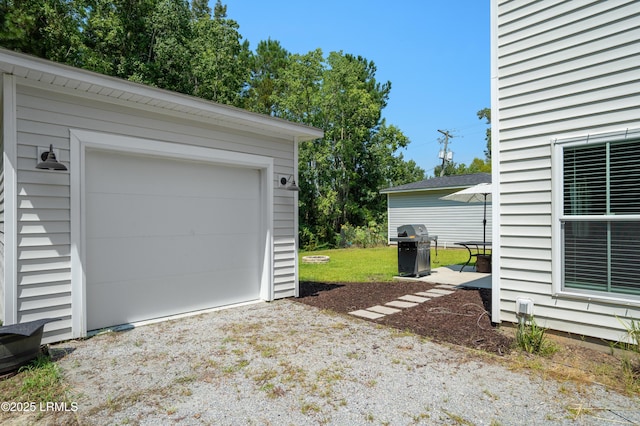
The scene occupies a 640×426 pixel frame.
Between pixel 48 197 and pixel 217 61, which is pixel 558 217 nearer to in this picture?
pixel 48 197

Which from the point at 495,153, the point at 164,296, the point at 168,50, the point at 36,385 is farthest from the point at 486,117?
the point at 36,385

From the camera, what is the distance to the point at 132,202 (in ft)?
14.3

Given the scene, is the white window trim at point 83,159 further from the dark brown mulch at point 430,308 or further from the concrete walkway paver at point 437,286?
the concrete walkway paver at point 437,286

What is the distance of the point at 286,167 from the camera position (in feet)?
19.0

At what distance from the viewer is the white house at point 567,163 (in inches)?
124

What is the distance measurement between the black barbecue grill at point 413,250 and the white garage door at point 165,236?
3.51 meters

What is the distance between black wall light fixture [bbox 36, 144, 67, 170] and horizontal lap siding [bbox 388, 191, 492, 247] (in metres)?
13.5

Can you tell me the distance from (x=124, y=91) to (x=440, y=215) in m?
13.4

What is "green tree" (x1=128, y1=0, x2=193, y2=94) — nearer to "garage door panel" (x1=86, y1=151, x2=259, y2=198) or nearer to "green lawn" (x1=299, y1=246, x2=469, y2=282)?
"green lawn" (x1=299, y1=246, x2=469, y2=282)

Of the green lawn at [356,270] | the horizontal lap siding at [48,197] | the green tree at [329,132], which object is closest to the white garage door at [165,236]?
the horizontal lap siding at [48,197]

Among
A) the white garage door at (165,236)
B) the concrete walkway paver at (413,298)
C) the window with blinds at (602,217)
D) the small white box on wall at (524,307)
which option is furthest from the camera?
the concrete walkway paver at (413,298)

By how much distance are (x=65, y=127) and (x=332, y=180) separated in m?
16.4

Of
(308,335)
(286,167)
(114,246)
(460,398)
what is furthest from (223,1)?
(460,398)

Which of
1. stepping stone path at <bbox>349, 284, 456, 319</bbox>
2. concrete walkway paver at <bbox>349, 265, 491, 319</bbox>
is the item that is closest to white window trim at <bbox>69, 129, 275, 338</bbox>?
stepping stone path at <bbox>349, 284, 456, 319</bbox>
